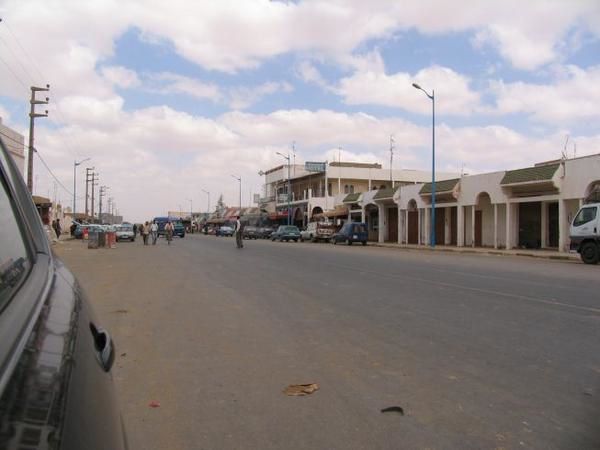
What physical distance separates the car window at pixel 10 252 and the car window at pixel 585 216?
23.2m

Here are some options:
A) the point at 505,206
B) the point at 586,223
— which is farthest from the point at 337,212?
the point at 586,223

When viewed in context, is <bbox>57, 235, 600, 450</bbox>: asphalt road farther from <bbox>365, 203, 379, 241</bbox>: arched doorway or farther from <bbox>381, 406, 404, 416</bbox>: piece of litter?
<bbox>365, 203, 379, 241</bbox>: arched doorway

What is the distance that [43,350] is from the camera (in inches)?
57.5

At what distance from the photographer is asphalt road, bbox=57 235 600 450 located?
3945mm

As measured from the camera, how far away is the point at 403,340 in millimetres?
6883

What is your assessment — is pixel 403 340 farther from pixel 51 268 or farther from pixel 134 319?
pixel 51 268

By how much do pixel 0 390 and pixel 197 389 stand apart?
3.97 m

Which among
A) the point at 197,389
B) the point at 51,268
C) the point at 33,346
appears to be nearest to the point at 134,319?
the point at 197,389

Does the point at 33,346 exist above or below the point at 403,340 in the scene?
above

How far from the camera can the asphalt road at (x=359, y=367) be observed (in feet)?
Result: 12.9

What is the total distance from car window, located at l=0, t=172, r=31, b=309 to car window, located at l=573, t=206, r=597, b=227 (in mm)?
23158

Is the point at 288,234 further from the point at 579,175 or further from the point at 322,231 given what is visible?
the point at 579,175

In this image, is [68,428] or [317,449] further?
[317,449]

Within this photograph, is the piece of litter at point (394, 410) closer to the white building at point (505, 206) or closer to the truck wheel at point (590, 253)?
the truck wheel at point (590, 253)
